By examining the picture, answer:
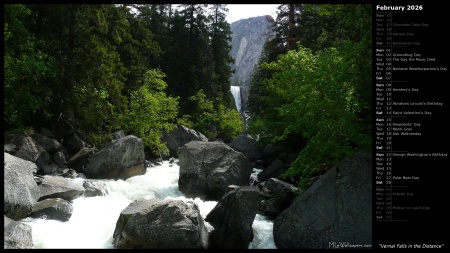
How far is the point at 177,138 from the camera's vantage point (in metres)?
28.5

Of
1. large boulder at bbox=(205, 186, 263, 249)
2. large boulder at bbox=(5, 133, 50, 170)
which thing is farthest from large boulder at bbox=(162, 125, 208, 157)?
large boulder at bbox=(205, 186, 263, 249)

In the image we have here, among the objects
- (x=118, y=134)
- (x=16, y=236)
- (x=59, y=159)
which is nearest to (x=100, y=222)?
(x=16, y=236)

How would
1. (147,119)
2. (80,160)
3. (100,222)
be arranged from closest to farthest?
(100,222), (80,160), (147,119)

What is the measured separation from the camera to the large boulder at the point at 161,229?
9.16 m

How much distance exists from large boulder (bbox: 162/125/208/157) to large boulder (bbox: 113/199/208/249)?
17.8 metres

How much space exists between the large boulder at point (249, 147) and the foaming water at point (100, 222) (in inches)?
373

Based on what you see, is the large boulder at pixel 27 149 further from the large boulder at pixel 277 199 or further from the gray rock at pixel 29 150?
the large boulder at pixel 277 199

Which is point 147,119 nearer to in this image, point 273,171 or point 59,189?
point 273,171

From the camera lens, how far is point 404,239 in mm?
6227

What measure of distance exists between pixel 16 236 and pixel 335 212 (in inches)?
332

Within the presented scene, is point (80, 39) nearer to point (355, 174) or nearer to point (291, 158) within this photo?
point (291, 158)

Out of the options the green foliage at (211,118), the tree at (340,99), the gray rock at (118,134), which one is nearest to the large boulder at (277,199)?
the tree at (340,99)

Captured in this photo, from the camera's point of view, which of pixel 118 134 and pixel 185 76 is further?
pixel 185 76

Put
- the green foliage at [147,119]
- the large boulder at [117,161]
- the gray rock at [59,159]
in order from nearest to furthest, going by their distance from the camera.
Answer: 1. the large boulder at [117,161]
2. the gray rock at [59,159]
3. the green foliage at [147,119]
